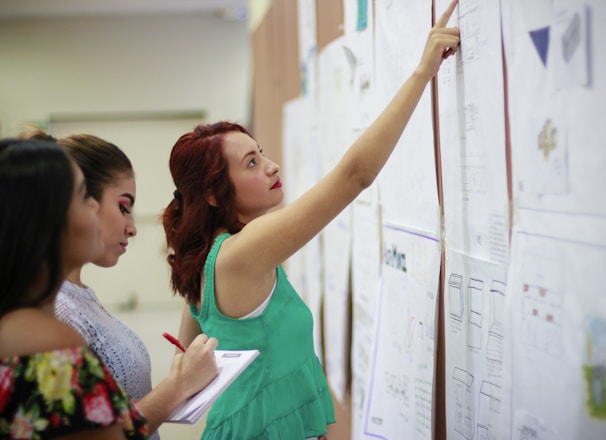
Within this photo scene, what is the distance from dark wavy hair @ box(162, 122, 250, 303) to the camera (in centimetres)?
141

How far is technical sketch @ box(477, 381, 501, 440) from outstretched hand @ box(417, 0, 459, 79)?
56cm

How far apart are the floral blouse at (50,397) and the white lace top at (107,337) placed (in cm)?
33

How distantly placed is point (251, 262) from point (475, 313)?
0.42 metres

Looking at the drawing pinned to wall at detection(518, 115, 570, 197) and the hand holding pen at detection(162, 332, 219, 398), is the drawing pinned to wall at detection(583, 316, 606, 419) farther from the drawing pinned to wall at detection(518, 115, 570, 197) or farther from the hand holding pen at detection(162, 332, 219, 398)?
the hand holding pen at detection(162, 332, 219, 398)

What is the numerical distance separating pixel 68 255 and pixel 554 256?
660 millimetres

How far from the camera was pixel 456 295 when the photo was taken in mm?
1320

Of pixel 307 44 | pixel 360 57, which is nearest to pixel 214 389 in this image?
pixel 360 57

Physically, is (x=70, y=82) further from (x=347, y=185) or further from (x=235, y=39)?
(x=347, y=185)

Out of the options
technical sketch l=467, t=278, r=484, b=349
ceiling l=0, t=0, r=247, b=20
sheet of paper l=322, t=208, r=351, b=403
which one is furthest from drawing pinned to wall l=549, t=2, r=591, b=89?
ceiling l=0, t=0, r=247, b=20

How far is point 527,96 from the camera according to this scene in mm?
1002

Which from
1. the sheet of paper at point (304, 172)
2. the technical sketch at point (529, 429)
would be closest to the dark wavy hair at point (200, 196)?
A: the technical sketch at point (529, 429)

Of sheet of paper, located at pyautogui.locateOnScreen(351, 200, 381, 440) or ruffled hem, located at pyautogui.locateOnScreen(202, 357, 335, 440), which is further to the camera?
sheet of paper, located at pyautogui.locateOnScreen(351, 200, 381, 440)

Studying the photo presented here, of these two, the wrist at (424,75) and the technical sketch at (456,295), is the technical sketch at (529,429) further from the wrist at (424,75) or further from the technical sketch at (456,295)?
the wrist at (424,75)

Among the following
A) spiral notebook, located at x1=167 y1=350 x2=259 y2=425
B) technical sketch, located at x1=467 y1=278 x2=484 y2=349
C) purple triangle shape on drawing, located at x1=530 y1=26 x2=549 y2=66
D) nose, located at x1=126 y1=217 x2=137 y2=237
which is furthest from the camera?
nose, located at x1=126 y1=217 x2=137 y2=237
